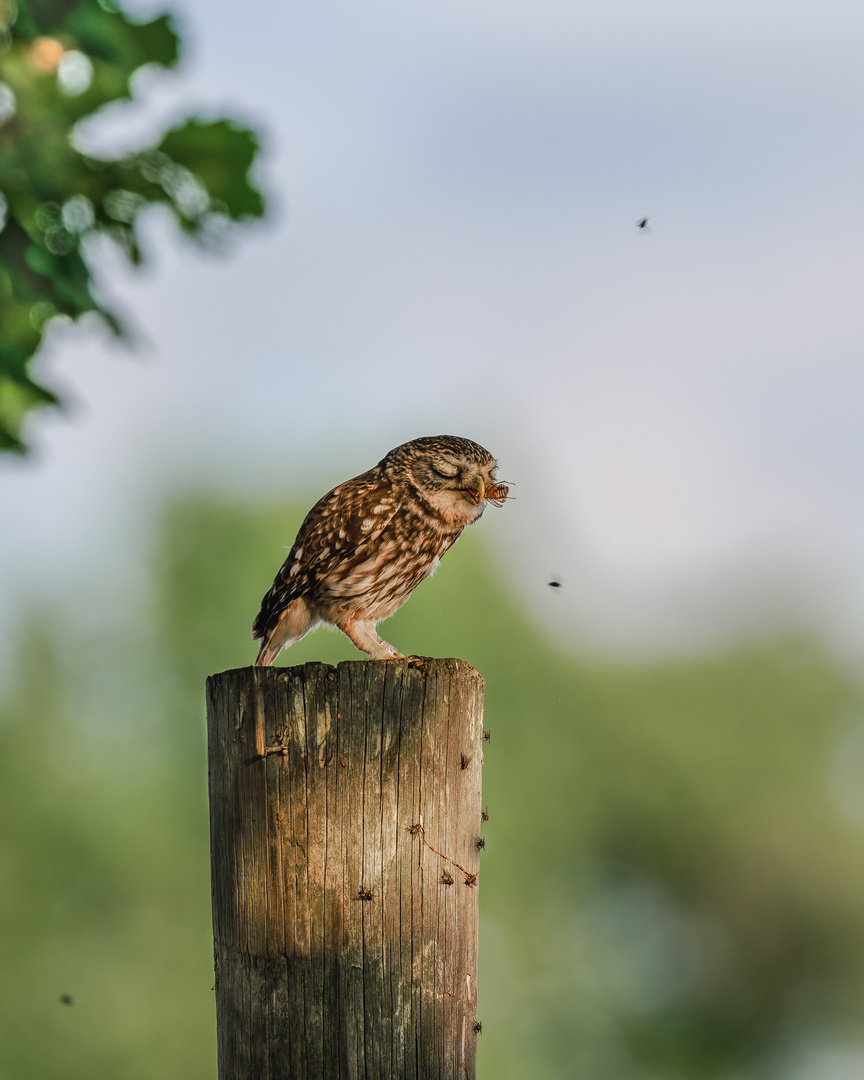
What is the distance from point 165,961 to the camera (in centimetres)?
1905

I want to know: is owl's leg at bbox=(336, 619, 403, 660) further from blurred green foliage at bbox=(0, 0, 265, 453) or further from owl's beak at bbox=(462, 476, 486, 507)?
blurred green foliage at bbox=(0, 0, 265, 453)

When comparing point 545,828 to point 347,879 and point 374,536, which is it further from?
point 347,879

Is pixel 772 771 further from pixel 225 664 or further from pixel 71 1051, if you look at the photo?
pixel 71 1051

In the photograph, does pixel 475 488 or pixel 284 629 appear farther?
pixel 284 629

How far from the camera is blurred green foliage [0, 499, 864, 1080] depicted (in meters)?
20.2

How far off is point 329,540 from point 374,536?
0.76 feet

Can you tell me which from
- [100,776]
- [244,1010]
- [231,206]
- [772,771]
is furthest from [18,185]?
[772,771]

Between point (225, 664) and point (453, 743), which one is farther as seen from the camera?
point (225, 664)

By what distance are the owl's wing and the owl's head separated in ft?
0.62

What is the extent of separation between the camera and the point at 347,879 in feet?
9.71

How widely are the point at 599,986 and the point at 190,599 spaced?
40.1 ft

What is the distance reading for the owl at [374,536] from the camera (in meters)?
5.36

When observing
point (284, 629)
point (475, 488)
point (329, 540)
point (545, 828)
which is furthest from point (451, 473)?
point (545, 828)

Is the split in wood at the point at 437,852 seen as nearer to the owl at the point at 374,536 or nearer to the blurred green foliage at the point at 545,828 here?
the owl at the point at 374,536
